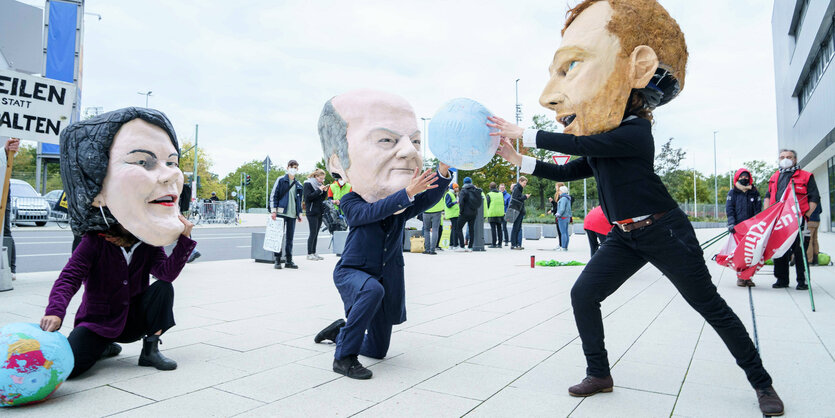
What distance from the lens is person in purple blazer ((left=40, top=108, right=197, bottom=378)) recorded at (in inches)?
127

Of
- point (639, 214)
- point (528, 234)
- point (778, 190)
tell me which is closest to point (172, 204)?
point (639, 214)

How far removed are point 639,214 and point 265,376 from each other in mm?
2433

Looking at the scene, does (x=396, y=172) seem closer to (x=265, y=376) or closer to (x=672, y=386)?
(x=265, y=376)

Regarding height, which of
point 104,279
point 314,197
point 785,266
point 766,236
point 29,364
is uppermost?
point 314,197

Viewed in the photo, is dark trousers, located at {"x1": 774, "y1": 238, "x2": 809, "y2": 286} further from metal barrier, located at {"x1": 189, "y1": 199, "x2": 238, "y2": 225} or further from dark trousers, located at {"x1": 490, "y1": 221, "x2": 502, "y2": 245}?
metal barrier, located at {"x1": 189, "y1": 199, "x2": 238, "y2": 225}

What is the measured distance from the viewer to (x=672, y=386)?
3.18 m

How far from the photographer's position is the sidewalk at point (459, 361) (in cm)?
283

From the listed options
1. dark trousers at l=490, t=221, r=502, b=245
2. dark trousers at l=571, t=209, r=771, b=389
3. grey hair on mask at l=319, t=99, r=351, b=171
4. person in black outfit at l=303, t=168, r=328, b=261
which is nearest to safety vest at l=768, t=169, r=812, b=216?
dark trousers at l=571, t=209, r=771, b=389

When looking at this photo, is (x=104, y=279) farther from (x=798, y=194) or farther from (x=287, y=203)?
(x=798, y=194)

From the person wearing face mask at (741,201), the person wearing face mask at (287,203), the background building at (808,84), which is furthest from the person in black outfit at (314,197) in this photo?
the background building at (808,84)

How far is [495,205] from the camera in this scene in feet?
48.3

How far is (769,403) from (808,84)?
30.9m

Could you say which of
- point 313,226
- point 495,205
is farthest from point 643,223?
point 495,205

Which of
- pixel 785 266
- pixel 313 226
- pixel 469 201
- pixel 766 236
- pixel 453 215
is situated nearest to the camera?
pixel 766 236
